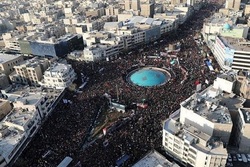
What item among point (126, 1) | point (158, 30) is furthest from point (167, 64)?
point (126, 1)

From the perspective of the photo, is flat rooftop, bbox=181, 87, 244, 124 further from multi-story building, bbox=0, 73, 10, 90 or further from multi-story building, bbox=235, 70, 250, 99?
multi-story building, bbox=0, 73, 10, 90

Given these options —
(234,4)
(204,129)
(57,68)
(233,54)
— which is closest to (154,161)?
(204,129)

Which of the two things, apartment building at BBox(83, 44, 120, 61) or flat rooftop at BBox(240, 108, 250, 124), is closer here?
flat rooftop at BBox(240, 108, 250, 124)

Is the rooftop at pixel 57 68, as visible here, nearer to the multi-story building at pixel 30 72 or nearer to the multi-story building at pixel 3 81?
the multi-story building at pixel 30 72

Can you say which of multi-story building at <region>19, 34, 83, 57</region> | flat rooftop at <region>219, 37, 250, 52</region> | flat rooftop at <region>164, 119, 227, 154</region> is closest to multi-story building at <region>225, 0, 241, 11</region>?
flat rooftop at <region>219, 37, 250, 52</region>

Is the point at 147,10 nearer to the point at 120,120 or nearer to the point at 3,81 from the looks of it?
the point at 3,81

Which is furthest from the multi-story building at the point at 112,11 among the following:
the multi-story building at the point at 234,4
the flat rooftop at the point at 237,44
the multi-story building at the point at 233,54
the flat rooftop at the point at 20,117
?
the flat rooftop at the point at 20,117
